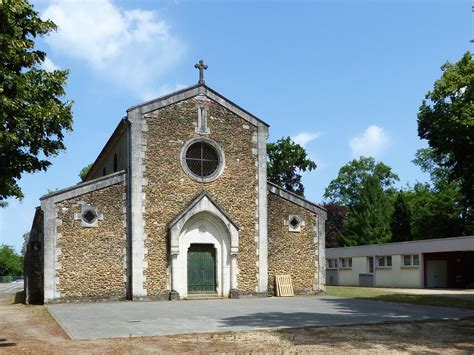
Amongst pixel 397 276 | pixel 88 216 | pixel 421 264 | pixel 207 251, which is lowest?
pixel 397 276

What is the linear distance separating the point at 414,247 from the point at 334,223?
88.7 feet

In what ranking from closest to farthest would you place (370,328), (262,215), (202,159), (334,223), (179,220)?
(370,328) < (179,220) < (202,159) < (262,215) < (334,223)

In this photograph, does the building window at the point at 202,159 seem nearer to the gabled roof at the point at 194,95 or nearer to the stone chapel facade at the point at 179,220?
the stone chapel facade at the point at 179,220

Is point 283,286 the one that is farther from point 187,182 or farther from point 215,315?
point 215,315

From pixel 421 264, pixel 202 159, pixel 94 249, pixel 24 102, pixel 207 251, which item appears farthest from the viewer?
pixel 421 264

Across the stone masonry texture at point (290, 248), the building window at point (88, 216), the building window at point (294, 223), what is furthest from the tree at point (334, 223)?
the building window at point (88, 216)

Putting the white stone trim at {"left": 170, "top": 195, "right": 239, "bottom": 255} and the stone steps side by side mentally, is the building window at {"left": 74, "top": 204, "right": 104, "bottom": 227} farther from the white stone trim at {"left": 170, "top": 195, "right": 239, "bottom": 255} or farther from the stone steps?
the stone steps

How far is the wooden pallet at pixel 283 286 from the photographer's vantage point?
1009 inches

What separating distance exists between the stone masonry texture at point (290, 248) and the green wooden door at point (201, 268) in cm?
273

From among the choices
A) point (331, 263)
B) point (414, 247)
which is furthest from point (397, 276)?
point (331, 263)

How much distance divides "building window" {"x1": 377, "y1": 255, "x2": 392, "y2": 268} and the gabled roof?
715 inches

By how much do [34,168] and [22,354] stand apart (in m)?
4.00

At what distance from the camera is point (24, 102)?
11328 mm

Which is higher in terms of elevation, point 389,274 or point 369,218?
point 369,218
